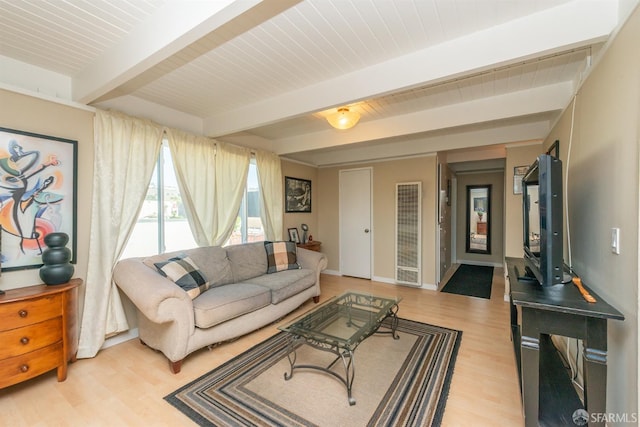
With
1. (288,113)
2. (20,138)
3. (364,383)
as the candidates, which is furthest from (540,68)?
(20,138)

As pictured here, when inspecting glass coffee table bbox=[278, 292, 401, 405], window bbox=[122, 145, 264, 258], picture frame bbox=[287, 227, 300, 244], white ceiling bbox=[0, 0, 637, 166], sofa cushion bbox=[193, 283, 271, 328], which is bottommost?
glass coffee table bbox=[278, 292, 401, 405]

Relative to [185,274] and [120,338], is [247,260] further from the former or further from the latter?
[120,338]

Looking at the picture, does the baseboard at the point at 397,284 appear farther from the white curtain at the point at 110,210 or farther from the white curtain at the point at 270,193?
the white curtain at the point at 110,210

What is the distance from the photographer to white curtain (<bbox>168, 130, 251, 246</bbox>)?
306cm

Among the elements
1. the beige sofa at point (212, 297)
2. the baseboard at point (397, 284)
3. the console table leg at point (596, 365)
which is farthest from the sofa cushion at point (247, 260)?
the console table leg at point (596, 365)

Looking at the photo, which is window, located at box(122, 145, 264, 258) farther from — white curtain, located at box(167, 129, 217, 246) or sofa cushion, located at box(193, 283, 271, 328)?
sofa cushion, located at box(193, 283, 271, 328)

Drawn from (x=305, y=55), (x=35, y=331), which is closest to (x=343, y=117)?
(x=305, y=55)

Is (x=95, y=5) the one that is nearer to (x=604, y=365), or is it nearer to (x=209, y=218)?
(x=209, y=218)

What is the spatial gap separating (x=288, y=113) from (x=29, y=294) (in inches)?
93.0

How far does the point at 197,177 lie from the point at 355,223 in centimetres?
297

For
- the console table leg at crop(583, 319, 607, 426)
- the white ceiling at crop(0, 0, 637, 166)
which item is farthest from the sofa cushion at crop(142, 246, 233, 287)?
the console table leg at crop(583, 319, 607, 426)

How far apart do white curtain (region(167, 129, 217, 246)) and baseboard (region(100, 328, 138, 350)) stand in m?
1.06

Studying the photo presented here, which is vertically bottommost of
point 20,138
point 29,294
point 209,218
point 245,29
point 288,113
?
point 29,294

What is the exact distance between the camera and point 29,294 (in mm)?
1861
